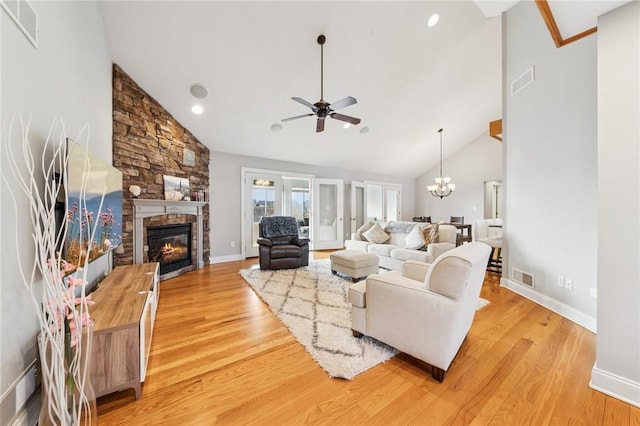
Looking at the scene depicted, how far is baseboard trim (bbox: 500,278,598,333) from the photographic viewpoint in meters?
2.31

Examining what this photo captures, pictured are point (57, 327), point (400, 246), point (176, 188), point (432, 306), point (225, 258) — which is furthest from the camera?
point (225, 258)

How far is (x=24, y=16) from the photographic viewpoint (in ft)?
4.27

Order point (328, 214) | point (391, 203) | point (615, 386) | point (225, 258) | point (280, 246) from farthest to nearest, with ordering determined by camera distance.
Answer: point (391, 203), point (328, 214), point (225, 258), point (280, 246), point (615, 386)

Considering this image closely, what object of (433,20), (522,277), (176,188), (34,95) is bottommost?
(522,277)

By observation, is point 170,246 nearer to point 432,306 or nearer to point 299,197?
point 299,197

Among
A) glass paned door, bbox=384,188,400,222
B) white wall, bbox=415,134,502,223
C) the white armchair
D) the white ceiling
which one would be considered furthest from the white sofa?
white wall, bbox=415,134,502,223

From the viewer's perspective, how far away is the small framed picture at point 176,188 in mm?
3881

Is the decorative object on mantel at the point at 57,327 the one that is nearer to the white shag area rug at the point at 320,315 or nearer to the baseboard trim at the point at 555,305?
the white shag area rug at the point at 320,315

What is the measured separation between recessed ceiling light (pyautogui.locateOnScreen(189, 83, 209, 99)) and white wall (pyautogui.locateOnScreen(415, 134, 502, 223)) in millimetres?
7433

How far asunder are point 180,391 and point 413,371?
5.32 feet

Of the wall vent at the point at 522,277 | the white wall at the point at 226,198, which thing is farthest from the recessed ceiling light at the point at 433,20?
the white wall at the point at 226,198

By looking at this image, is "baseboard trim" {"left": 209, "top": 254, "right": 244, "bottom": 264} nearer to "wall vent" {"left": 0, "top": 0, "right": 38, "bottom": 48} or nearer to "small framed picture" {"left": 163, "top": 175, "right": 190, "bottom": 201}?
"small framed picture" {"left": 163, "top": 175, "right": 190, "bottom": 201}

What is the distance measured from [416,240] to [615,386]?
8.96ft

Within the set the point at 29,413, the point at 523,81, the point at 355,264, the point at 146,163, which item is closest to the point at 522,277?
the point at 355,264
